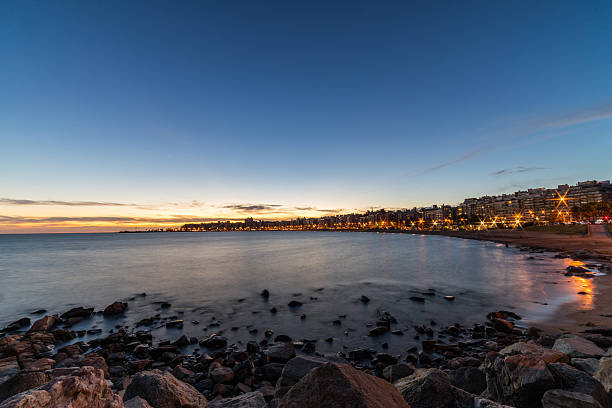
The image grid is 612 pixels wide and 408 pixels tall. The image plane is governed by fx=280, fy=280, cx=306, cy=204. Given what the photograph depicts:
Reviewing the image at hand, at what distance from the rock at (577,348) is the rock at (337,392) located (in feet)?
22.6

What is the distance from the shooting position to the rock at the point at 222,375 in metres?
8.53

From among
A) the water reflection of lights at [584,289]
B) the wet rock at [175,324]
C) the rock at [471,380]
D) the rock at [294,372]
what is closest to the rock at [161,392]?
the rock at [294,372]

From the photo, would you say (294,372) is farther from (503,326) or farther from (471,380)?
(503,326)

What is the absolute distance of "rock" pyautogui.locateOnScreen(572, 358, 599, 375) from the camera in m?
6.33

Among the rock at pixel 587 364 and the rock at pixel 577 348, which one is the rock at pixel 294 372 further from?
the rock at pixel 577 348

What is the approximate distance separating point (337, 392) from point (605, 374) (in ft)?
18.5

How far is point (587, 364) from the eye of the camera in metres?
6.51

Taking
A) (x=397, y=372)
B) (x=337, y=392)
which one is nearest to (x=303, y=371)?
(x=397, y=372)

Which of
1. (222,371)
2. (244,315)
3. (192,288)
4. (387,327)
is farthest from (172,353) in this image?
Result: (192,288)

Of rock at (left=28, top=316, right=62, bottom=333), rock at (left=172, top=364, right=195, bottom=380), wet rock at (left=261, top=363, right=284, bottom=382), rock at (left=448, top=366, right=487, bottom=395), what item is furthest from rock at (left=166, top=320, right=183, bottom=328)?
rock at (left=448, top=366, right=487, bottom=395)

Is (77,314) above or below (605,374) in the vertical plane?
below

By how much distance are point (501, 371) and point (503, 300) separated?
54.7 feet

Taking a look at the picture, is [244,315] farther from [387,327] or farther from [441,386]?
[441,386]

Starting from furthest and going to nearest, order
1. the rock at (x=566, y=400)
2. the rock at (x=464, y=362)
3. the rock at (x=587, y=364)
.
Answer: the rock at (x=464, y=362) → the rock at (x=587, y=364) → the rock at (x=566, y=400)
